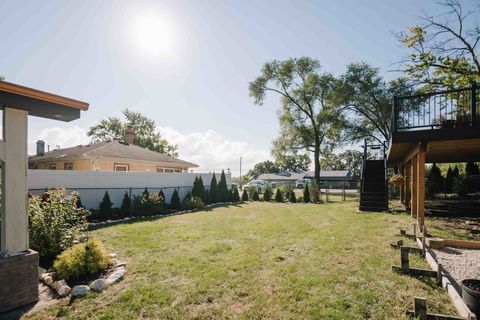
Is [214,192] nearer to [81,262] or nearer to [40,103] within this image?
[81,262]

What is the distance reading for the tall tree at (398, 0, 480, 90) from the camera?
13.3 metres

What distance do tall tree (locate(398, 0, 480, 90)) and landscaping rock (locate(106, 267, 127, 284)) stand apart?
55.4 ft

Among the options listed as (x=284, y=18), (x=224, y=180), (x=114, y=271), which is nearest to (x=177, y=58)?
(x=284, y=18)

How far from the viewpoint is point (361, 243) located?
6812mm

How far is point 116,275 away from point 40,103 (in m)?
3.22

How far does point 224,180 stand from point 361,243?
43.3 ft

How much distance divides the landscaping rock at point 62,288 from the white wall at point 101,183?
8.22 metres

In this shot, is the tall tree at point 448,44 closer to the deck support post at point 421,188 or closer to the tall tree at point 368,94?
the deck support post at point 421,188

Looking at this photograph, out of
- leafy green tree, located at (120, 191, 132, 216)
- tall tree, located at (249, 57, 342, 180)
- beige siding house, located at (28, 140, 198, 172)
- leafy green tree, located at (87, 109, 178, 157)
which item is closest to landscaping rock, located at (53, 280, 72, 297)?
leafy green tree, located at (120, 191, 132, 216)

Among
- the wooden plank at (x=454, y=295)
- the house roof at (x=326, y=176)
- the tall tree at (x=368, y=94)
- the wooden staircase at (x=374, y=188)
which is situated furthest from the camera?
the house roof at (x=326, y=176)

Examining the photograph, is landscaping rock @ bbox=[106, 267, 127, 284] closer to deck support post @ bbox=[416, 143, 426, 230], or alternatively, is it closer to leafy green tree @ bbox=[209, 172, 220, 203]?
deck support post @ bbox=[416, 143, 426, 230]

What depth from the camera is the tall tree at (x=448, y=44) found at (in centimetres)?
1328


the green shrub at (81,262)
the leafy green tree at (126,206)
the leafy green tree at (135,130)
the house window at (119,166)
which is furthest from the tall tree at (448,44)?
the leafy green tree at (135,130)

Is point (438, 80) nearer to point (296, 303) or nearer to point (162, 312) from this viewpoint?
point (296, 303)
